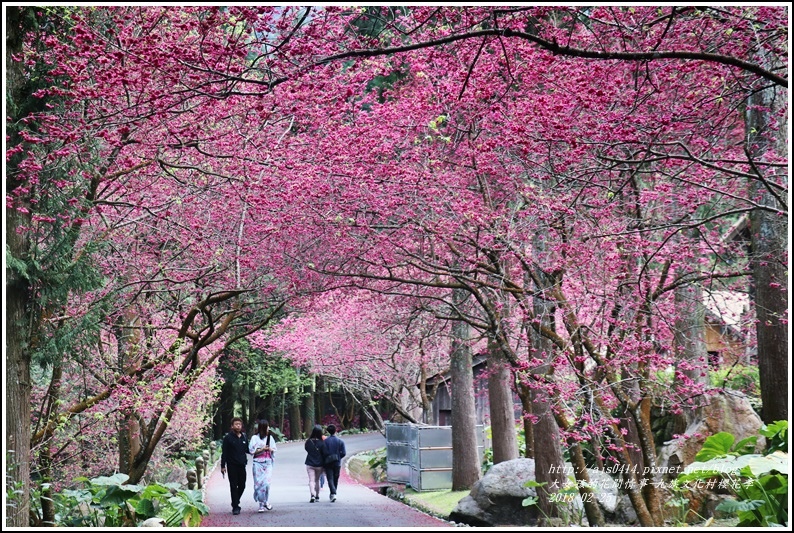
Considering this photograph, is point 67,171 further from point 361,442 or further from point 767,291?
point 361,442

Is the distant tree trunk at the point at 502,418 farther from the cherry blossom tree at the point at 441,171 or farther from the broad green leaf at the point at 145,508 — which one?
the broad green leaf at the point at 145,508

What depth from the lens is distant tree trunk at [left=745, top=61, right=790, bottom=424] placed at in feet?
28.3

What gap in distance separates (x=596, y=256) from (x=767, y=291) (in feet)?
6.41

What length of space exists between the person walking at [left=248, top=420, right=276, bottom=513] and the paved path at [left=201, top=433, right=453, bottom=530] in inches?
12.5

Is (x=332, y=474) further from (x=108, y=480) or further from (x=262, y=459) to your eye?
(x=108, y=480)

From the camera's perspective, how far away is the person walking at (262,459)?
43.5ft

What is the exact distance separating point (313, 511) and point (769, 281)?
8.27 m

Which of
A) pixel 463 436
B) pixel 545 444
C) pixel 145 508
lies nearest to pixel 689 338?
pixel 545 444

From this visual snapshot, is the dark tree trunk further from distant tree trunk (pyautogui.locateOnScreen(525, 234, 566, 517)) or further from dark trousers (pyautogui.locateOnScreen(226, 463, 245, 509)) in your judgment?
distant tree trunk (pyautogui.locateOnScreen(525, 234, 566, 517))

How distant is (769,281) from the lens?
29.3ft

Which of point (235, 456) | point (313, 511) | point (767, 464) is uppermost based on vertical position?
point (767, 464)

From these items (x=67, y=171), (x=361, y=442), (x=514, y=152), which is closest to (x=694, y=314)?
(x=514, y=152)

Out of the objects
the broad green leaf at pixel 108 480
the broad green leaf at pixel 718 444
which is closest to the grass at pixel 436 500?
the broad green leaf at pixel 108 480

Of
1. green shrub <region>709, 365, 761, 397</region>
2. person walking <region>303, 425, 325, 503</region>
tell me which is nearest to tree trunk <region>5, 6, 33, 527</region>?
person walking <region>303, 425, 325, 503</region>
